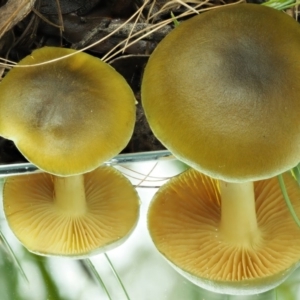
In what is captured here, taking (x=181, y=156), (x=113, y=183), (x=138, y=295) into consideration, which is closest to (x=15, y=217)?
(x=113, y=183)

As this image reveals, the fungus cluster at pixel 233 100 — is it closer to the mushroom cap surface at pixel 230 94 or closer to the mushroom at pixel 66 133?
the mushroom cap surface at pixel 230 94

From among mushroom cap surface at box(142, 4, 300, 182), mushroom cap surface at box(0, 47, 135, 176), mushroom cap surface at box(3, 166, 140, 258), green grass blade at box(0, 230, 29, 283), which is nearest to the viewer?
mushroom cap surface at box(142, 4, 300, 182)

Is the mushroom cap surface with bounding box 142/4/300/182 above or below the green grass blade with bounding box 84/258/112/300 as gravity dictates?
above

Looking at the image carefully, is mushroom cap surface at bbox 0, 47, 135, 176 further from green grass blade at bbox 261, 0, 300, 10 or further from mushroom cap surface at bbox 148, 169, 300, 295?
green grass blade at bbox 261, 0, 300, 10

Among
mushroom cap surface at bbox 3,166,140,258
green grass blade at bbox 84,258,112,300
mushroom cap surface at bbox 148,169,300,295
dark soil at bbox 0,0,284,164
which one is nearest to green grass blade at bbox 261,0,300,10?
Answer: dark soil at bbox 0,0,284,164

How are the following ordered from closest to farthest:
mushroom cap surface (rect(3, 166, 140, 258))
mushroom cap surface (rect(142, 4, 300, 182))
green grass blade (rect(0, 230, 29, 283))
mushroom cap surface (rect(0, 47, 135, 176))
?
mushroom cap surface (rect(142, 4, 300, 182)), mushroom cap surface (rect(0, 47, 135, 176)), mushroom cap surface (rect(3, 166, 140, 258)), green grass blade (rect(0, 230, 29, 283))

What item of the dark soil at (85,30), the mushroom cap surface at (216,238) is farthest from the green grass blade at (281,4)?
the mushroom cap surface at (216,238)
